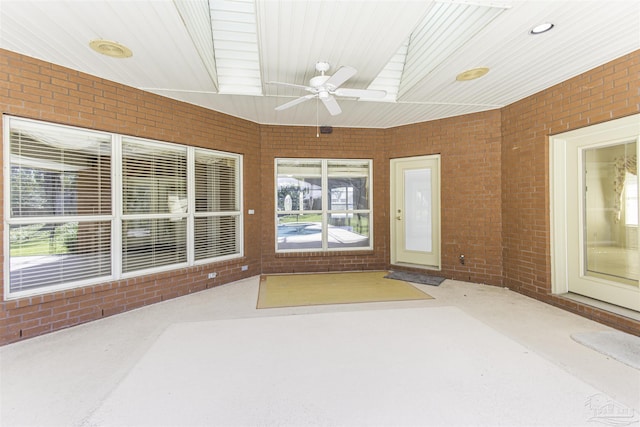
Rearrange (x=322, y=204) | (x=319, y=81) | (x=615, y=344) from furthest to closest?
(x=322, y=204), (x=319, y=81), (x=615, y=344)

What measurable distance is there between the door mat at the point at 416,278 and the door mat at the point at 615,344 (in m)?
2.10

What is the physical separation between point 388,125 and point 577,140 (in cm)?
291

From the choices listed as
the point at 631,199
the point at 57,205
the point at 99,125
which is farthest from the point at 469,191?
the point at 57,205

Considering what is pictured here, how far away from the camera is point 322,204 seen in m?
5.96

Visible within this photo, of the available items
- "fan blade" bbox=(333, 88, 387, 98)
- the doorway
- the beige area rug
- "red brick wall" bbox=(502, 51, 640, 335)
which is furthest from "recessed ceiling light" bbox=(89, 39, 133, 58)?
the doorway

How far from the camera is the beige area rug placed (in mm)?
4168

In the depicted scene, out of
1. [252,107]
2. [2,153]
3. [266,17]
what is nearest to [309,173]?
[252,107]

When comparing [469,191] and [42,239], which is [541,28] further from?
[42,239]

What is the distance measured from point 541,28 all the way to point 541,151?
193cm

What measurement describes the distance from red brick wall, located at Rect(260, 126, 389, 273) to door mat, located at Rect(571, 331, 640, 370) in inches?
132

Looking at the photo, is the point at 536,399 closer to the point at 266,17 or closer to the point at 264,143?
the point at 266,17

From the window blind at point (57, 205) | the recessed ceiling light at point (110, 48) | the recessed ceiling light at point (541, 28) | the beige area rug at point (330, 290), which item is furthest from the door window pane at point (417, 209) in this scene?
the window blind at point (57, 205)

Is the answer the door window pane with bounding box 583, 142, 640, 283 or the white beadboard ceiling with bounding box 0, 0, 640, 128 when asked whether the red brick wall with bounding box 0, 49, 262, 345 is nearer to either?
the white beadboard ceiling with bounding box 0, 0, 640, 128

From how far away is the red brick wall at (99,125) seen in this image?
2.98 m
